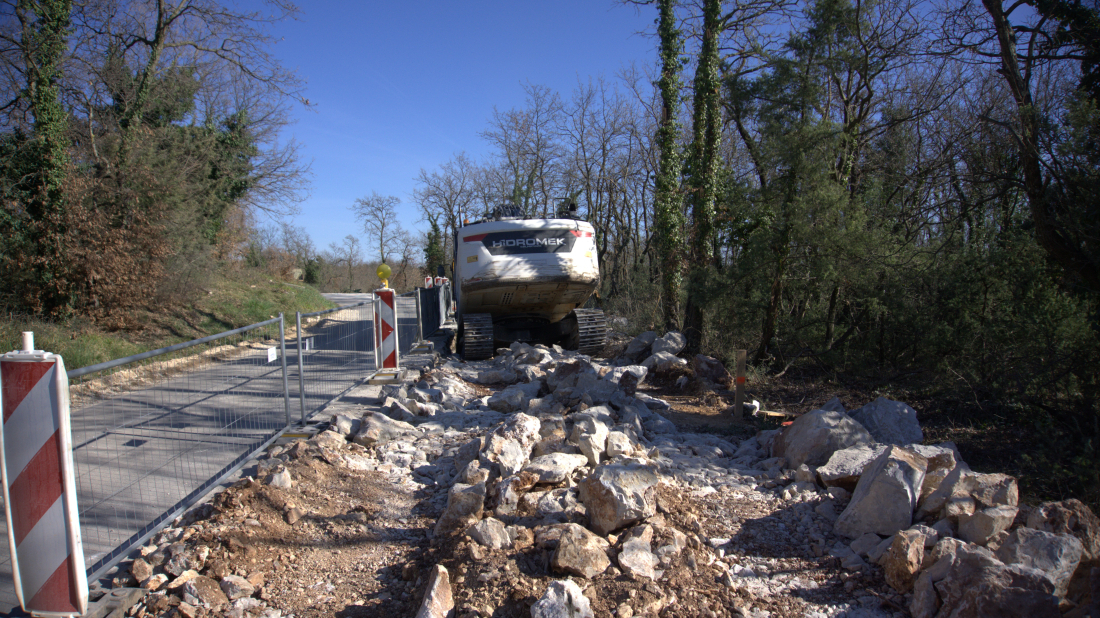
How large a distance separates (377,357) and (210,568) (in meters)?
5.35

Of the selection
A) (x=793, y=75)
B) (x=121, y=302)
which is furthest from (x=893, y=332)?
(x=121, y=302)

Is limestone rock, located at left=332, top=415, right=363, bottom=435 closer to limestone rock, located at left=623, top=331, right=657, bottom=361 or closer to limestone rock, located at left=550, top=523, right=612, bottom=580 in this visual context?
limestone rock, located at left=550, top=523, right=612, bottom=580

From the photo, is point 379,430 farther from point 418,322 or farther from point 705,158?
point 705,158

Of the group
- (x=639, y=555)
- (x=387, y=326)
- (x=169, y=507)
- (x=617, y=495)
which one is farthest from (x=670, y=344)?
(x=169, y=507)

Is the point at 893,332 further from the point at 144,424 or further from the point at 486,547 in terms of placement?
the point at 144,424

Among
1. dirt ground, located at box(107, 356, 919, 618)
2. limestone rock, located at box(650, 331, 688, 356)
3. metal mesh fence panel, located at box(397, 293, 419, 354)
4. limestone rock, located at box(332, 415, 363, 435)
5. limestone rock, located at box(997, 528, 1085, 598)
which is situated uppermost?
metal mesh fence panel, located at box(397, 293, 419, 354)

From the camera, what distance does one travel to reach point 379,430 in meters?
5.48

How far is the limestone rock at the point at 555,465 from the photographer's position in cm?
416

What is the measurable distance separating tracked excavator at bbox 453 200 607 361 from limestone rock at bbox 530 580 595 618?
8.09m

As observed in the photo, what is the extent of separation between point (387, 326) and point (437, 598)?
5836mm

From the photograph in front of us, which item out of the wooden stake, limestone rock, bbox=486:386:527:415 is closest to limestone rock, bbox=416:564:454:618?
limestone rock, bbox=486:386:527:415

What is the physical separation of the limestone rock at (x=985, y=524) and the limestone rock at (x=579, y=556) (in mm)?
2004

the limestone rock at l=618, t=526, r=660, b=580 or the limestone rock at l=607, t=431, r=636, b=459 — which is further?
the limestone rock at l=607, t=431, r=636, b=459

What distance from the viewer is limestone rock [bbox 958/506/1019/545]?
3.14 m
